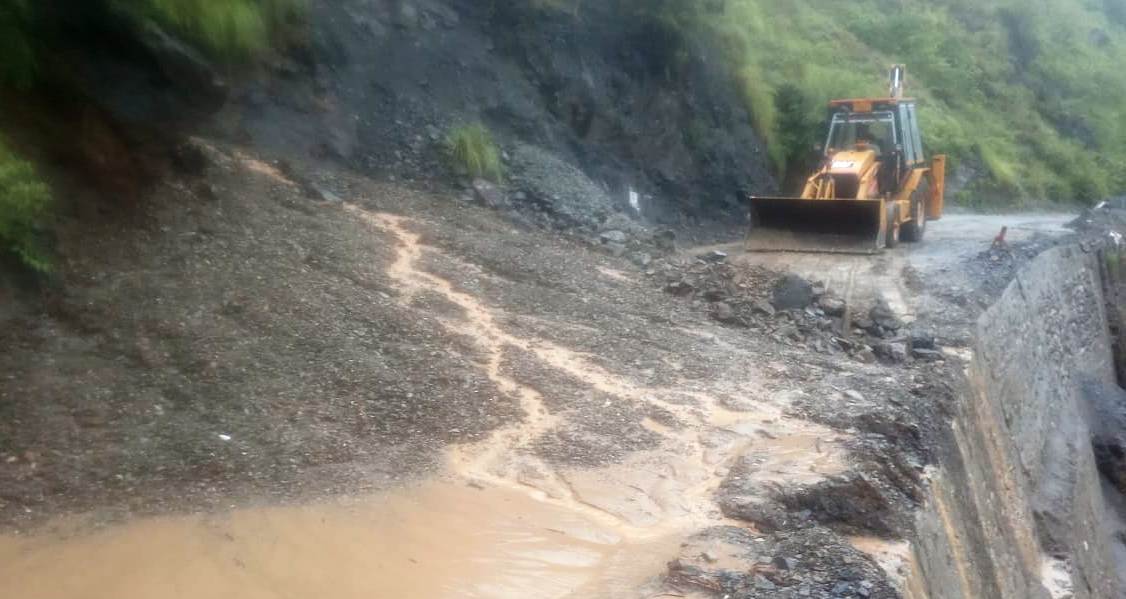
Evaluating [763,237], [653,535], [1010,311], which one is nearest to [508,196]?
[763,237]

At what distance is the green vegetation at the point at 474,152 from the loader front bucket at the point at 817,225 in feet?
13.4

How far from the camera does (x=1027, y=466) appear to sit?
11883 mm

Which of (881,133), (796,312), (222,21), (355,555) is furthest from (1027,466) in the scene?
(222,21)

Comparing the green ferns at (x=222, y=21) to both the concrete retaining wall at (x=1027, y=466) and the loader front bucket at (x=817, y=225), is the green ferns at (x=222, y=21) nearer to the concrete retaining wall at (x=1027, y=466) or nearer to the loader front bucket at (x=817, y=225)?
the loader front bucket at (x=817, y=225)

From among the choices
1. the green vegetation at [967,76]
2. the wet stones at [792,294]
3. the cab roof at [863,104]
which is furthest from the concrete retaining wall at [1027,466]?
the green vegetation at [967,76]

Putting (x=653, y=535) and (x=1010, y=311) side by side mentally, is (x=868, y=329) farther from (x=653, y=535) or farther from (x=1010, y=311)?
(x=653, y=535)

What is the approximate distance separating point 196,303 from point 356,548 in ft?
9.80

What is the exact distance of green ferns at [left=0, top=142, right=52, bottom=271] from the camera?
6.14 m

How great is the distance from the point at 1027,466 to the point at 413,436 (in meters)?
8.31

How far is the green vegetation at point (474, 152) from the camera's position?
13.5 metres

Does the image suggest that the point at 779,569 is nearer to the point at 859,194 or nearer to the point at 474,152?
the point at 474,152

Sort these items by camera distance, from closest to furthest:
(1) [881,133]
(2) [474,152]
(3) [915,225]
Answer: (2) [474,152] < (3) [915,225] < (1) [881,133]

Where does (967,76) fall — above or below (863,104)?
above

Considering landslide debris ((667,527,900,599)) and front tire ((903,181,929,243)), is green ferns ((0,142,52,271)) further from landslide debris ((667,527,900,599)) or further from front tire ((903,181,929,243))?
front tire ((903,181,929,243))
